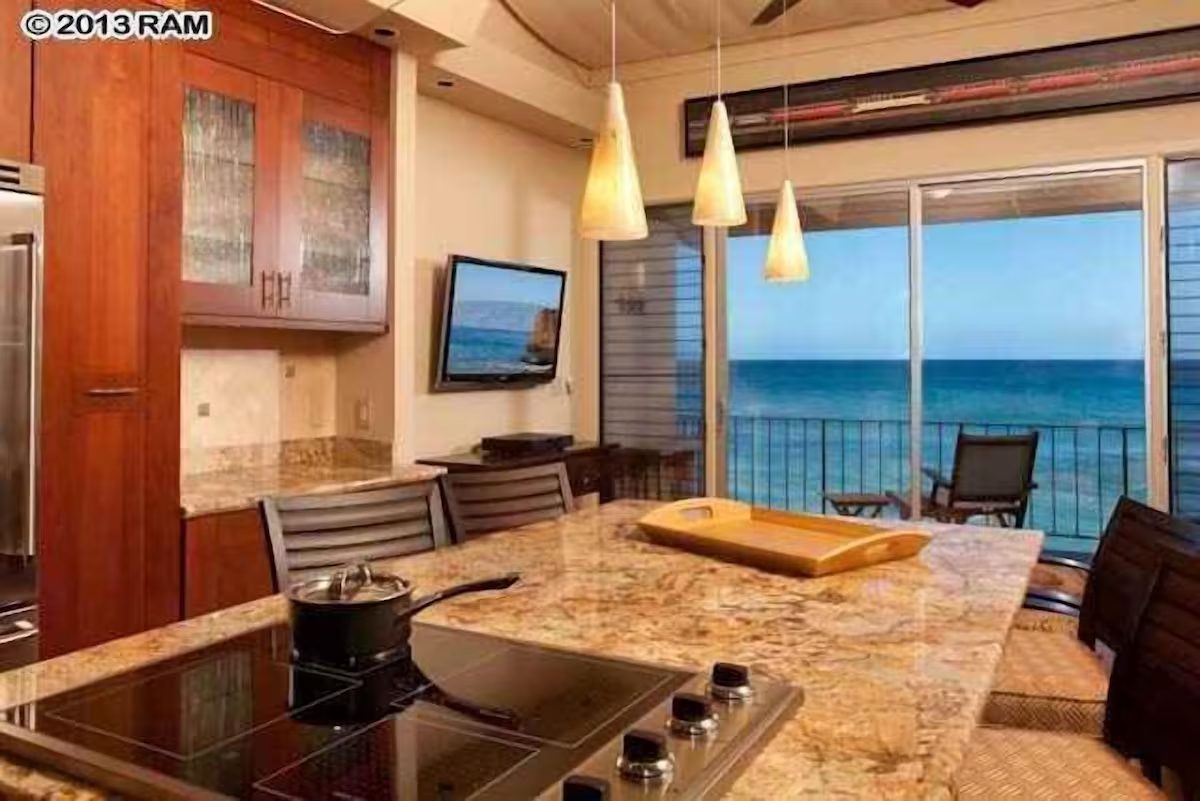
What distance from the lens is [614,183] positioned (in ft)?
6.50

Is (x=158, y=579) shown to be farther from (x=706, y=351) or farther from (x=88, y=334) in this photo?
(x=706, y=351)

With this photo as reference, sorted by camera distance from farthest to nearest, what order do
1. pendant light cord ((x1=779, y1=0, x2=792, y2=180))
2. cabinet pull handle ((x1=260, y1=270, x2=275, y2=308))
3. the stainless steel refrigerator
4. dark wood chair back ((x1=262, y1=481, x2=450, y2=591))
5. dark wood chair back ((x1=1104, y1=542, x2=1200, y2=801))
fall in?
pendant light cord ((x1=779, y1=0, x2=792, y2=180))
cabinet pull handle ((x1=260, y1=270, x2=275, y2=308))
the stainless steel refrigerator
dark wood chair back ((x1=262, y1=481, x2=450, y2=591))
dark wood chair back ((x1=1104, y1=542, x2=1200, y2=801))

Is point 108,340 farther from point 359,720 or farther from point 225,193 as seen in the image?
point 359,720

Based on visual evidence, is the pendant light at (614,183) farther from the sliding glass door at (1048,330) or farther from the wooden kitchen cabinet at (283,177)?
the sliding glass door at (1048,330)

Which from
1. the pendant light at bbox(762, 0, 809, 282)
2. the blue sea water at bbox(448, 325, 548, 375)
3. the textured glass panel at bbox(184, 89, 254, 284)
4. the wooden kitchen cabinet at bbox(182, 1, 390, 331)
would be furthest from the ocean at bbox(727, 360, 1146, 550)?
the textured glass panel at bbox(184, 89, 254, 284)

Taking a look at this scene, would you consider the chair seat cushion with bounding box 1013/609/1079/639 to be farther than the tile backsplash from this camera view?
No

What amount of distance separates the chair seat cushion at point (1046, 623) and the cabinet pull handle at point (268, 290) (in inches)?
105

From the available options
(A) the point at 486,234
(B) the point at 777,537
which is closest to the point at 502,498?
(B) the point at 777,537

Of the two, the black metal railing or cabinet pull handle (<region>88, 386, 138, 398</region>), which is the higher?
cabinet pull handle (<region>88, 386, 138, 398</region>)

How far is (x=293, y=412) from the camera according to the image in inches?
150

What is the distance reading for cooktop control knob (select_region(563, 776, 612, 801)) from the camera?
720 mm

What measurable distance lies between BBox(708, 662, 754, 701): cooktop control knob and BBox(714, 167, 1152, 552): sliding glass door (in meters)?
3.45

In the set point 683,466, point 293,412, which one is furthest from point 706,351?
point 293,412

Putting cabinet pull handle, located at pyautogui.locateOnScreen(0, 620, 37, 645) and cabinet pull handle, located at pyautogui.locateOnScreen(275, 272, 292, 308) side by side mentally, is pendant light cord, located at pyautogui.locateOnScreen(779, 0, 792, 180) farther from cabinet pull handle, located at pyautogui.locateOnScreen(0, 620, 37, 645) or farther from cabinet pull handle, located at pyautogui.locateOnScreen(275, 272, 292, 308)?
cabinet pull handle, located at pyautogui.locateOnScreen(0, 620, 37, 645)
